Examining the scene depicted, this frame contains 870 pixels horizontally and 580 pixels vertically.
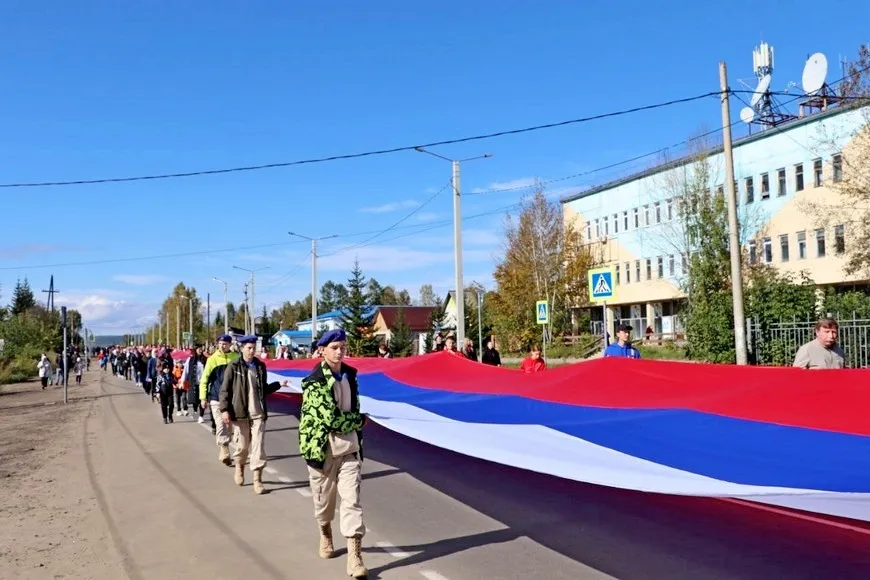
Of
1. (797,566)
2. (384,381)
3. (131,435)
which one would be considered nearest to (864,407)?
(797,566)

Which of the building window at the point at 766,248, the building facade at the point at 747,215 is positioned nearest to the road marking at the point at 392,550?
the building facade at the point at 747,215

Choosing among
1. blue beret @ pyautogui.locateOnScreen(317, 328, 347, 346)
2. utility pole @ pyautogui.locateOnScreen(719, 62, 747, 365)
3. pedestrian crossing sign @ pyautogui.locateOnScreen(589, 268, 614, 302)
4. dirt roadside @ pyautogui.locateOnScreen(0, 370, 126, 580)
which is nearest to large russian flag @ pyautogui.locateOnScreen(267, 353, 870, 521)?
blue beret @ pyautogui.locateOnScreen(317, 328, 347, 346)

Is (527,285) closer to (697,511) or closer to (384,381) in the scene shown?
(384,381)

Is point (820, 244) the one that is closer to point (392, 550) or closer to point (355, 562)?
point (392, 550)

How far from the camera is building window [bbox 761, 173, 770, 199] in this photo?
40.2 meters

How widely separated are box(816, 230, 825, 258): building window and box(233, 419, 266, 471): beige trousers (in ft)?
110

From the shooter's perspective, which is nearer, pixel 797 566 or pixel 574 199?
pixel 797 566

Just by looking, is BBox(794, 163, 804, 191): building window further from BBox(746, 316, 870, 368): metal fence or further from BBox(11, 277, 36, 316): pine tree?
BBox(11, 277, 36, 316): pine tree

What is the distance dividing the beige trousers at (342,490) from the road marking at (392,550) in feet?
1.70

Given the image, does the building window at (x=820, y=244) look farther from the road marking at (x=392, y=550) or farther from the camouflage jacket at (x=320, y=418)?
the camouflage jacket at (x=320, y=418)

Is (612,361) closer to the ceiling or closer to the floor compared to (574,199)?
closer to the floor

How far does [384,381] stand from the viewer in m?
13.3

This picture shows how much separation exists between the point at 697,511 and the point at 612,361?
2.31 m

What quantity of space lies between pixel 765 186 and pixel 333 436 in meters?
39.1
